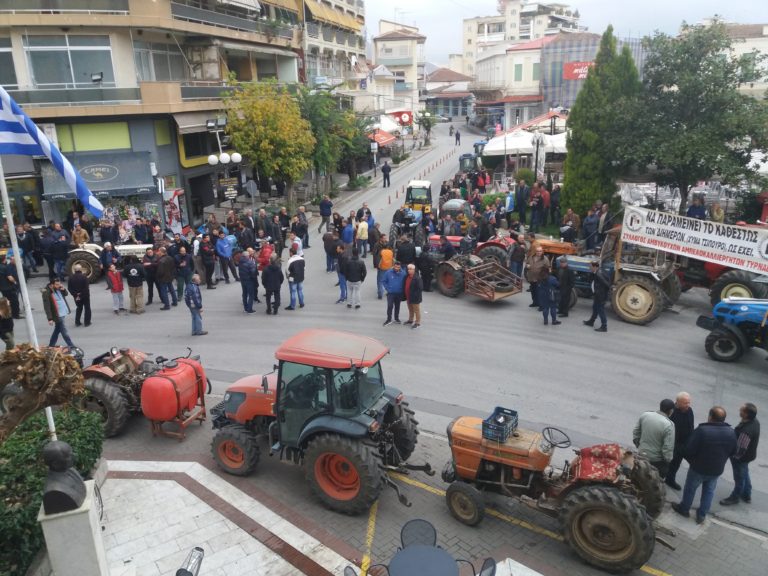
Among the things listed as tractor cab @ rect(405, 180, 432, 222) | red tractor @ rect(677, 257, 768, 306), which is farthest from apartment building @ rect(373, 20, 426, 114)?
red tractor @ rect(677, 257, 768, 306)

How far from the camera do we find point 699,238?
45.2 ft

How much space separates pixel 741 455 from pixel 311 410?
214 inches

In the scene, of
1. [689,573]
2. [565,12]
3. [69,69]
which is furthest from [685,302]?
[565,12]

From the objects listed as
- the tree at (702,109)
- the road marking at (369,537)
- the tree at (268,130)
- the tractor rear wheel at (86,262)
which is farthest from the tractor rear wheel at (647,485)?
the tree at (268,130)

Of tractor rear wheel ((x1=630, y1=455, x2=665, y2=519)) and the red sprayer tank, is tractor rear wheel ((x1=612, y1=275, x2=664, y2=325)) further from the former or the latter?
the red sprayer tank

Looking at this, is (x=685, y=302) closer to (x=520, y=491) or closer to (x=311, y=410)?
(x=520, y=491)

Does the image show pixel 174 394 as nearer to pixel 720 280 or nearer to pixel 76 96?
pixel 720 280

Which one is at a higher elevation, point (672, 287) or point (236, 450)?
point (672, 287)

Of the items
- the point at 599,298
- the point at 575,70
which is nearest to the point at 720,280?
the point at 599,298

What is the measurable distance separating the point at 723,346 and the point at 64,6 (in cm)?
2328

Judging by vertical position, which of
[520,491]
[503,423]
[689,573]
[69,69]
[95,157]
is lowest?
[689,573]

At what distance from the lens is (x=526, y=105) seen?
56.5 meters

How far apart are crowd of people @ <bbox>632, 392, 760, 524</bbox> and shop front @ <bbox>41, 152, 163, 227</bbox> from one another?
63.9 ft

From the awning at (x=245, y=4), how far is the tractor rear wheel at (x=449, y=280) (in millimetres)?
18651
